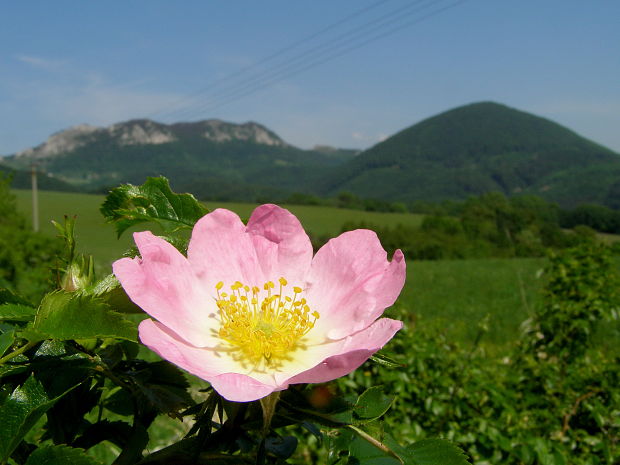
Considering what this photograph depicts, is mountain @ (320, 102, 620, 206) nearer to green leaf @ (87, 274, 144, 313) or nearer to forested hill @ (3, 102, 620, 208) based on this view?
forested hill @ (3, 102, 620, 208)

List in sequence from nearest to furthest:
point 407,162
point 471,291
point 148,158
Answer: point 471,291, point 407,162, point 148,158

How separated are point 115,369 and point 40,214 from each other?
45.8m

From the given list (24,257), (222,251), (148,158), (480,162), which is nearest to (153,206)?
(222,251)

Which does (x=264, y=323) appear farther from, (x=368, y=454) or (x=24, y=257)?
(x=24, y=257)

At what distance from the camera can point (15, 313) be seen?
56 centimetres

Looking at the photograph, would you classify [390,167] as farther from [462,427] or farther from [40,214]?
[462,427]

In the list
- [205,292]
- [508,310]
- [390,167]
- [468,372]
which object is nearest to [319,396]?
[205,292]

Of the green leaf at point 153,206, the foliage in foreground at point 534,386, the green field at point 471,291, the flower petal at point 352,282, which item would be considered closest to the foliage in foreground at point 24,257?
the foliage in foreground at point 534,386

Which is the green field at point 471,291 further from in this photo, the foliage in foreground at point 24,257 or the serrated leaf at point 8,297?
the serrated leaf at point 8,297

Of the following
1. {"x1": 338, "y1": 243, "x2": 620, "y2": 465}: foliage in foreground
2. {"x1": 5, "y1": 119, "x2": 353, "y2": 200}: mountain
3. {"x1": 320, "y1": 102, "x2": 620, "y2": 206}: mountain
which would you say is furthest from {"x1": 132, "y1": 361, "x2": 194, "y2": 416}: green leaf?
{"x1": 5, "y1": 119, "x2": 353, "y2": 200}: mountain

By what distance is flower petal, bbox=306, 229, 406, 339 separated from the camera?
0.66 m

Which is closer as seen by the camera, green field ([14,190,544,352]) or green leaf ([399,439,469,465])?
green leaf ([399,439,469,465])

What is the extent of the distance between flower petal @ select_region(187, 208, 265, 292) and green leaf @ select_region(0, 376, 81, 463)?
227 millimetres

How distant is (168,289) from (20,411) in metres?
0.19
